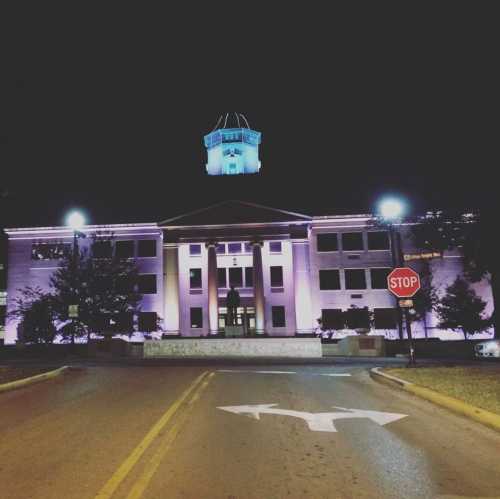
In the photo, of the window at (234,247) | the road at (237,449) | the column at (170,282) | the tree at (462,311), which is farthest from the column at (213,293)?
the road at (237,449)

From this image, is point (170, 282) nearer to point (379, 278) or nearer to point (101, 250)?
point (101, 250)

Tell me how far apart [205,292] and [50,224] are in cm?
1676

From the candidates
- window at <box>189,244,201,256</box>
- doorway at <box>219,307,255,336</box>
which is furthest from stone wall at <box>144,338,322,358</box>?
window at <box>189,244,201,256</box>

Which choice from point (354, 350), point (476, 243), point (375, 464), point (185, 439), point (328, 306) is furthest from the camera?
point (328, 306)

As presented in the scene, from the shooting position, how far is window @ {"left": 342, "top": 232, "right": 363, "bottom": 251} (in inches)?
1955

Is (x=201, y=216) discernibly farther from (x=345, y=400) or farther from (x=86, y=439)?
(x=86, y=439)

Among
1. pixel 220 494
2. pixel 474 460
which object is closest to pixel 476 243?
pixel 474 460

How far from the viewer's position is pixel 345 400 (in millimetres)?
10711

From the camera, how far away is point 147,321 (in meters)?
49.1

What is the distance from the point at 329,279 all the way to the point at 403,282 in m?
32.6

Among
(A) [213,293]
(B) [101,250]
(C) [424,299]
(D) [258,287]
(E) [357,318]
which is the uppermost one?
(B) [101,250]

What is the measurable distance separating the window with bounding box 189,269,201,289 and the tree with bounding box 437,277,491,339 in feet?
70.0

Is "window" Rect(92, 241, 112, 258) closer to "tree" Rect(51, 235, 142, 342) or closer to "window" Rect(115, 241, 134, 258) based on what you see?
"tree" Rect(51, 235, 142, 342)

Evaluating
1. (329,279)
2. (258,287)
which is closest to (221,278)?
(258,287)
